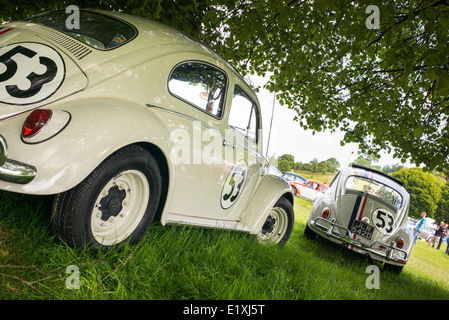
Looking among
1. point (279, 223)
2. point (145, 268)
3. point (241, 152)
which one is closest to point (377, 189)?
point (279, 223)

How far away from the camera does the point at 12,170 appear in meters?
1.45

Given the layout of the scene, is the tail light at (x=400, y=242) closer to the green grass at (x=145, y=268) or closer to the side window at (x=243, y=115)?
the green grass at (x=145, y=268)

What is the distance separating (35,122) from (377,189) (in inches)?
240

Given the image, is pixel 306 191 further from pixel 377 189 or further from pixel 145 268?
pixel 145 268

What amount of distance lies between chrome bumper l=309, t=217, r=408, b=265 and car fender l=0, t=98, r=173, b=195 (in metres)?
4.42

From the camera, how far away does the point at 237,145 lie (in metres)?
3.16

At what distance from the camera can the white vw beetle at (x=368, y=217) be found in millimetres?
4871

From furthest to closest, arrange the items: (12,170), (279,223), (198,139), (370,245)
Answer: (370,245)
(279,223)
(198,139)
(12,170)

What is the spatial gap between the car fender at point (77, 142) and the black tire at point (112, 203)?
0.12m

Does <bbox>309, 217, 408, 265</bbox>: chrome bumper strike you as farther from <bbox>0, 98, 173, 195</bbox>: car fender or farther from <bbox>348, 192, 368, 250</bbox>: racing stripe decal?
<bbox>0, 98, 173, 195</bbox>: car fender

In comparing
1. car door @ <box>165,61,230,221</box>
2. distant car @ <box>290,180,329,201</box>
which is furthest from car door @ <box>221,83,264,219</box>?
distant car @ <box>290,180,329,201</box>

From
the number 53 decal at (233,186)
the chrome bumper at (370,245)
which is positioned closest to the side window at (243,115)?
the number 53 decal at (233,186)

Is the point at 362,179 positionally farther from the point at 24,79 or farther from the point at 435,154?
the point at 24,79

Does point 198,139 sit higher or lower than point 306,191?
higher
